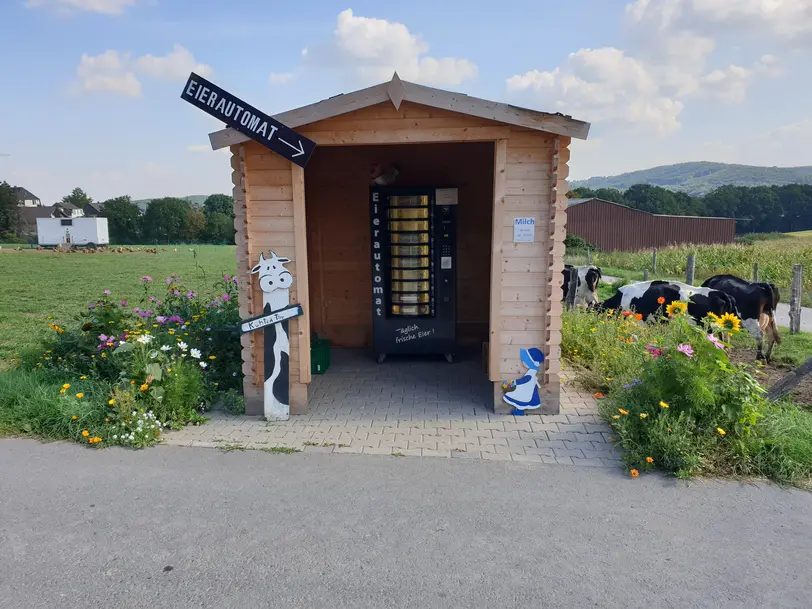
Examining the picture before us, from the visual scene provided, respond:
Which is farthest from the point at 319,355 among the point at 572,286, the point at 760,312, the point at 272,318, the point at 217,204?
the point at 217,204

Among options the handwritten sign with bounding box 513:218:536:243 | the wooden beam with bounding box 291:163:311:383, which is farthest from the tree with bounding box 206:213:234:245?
the handwritten sign with bounding box 513:218:536:243

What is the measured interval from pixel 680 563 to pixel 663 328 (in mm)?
5219

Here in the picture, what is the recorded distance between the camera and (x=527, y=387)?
5.87m

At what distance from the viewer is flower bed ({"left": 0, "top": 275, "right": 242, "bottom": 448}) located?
5348 mm

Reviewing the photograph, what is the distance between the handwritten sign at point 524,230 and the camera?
5.62 m

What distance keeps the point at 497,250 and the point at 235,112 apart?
9.30 feet

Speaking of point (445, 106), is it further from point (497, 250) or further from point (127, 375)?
point (127, 375)

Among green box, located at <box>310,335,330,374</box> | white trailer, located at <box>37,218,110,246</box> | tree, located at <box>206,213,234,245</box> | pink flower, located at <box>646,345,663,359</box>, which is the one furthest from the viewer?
tree, located at <box>206,213,234,245</box>

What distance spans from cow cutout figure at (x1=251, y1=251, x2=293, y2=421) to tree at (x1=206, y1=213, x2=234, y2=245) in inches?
2480

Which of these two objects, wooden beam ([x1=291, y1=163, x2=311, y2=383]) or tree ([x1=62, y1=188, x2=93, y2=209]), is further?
tree ([x1=62, y1=188, x2=93, y2=209])

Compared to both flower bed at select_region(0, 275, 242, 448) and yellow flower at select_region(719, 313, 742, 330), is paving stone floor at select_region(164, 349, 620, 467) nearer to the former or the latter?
flower bed at select_region(0, 275, 242, 448)

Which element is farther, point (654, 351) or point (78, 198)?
point (78, 198)

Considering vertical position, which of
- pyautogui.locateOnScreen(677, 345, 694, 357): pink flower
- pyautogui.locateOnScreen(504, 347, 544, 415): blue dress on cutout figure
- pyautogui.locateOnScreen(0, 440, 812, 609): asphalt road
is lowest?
pyautogui.locateOnScreen(0, 440, 812, 609): asphalt road

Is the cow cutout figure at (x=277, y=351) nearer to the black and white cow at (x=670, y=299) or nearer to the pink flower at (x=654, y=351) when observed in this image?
the pink flower at (x=654, y=351)
